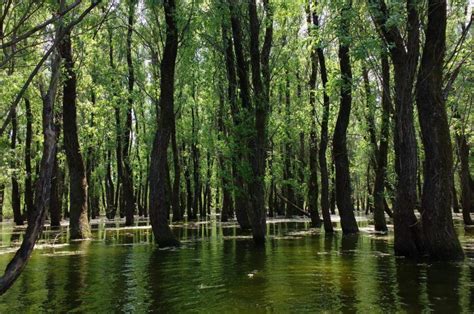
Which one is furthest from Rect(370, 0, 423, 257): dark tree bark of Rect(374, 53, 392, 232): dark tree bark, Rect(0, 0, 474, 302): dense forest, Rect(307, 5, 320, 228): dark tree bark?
Rect(307, 5, 320, 228): dark tree bark

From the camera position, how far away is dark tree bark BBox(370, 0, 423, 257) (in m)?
14.0

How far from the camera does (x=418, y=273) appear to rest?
11.8 m

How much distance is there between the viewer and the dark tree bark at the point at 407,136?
1405 cm

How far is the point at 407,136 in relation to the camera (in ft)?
46.9

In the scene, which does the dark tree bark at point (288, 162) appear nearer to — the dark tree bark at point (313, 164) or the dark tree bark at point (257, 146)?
the dark tree bark at point (313, 164)

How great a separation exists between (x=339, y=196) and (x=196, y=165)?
87.8 ft

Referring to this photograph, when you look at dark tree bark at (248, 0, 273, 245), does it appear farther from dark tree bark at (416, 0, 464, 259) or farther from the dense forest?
dark tree bark at (416, 0, 464, 259)

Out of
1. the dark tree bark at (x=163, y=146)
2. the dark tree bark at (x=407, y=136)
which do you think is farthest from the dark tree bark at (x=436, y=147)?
the dark tree bark at (x=163, y=146)

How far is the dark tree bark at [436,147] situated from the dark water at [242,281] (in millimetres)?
822

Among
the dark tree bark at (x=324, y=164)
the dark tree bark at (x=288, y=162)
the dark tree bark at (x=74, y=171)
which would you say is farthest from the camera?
the dark tree bark at (x=288, y=162)

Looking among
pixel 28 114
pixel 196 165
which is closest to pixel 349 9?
pixel 28 114

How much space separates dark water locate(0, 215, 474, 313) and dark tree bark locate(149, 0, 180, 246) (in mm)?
1151

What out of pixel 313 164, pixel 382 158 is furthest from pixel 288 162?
pixel 382 158

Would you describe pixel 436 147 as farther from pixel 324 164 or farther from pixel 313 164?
pixel 313 164
